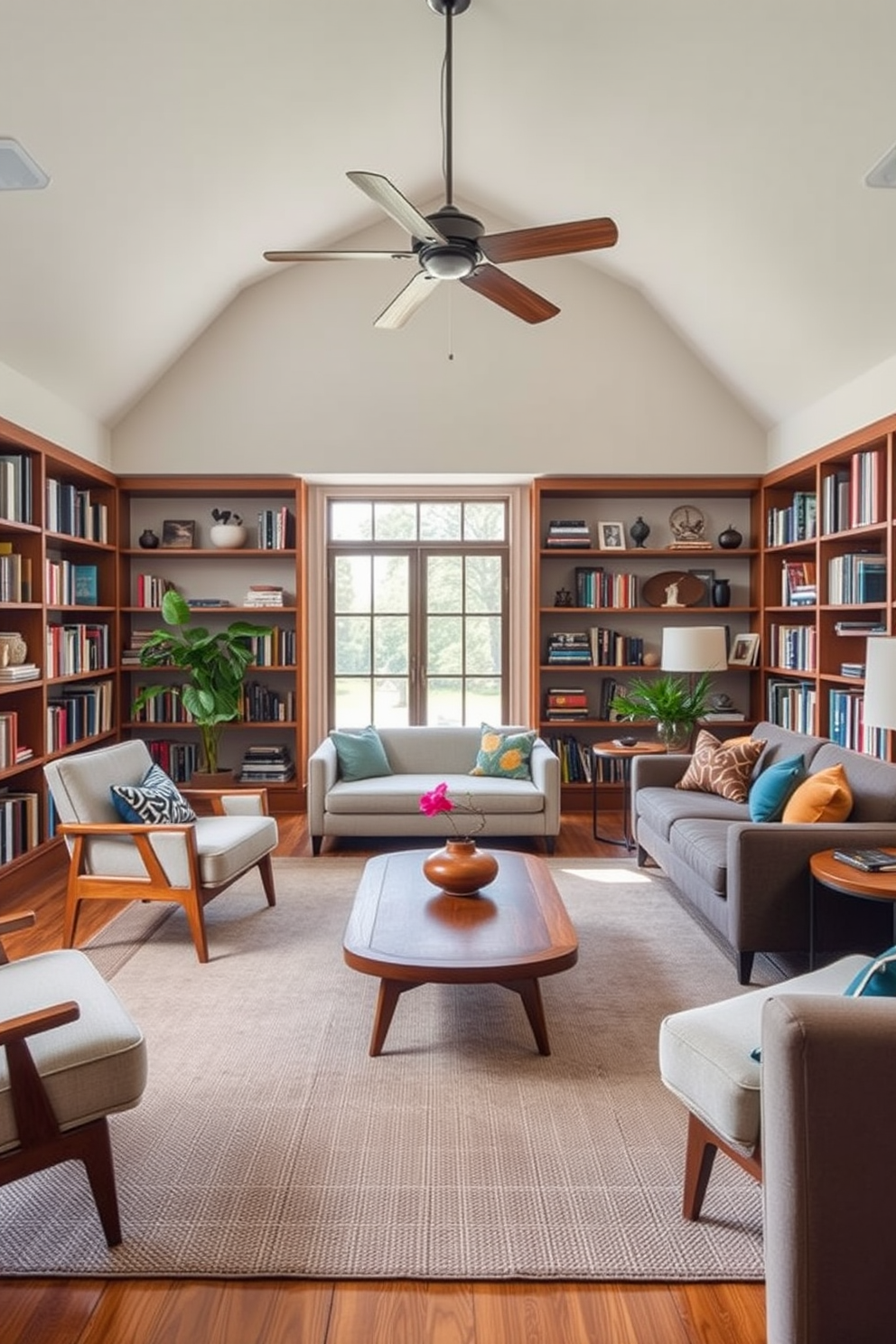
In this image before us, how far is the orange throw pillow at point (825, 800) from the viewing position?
3420mm

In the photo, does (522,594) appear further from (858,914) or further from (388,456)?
(858,914)

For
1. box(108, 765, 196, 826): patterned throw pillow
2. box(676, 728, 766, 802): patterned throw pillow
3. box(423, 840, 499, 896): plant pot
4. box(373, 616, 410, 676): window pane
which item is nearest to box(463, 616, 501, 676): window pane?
box(373, 616, 410, 676): window pane

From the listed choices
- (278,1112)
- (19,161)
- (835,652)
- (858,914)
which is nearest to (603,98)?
(19,161)

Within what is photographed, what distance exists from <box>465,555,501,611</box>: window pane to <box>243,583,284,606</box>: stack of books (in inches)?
57.7

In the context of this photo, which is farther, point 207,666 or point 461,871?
point 207,666

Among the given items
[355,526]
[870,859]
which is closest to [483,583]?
[355,526]

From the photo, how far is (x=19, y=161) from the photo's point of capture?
3.07m

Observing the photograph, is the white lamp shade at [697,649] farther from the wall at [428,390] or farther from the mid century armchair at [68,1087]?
the mid century armchair at [68,1087]

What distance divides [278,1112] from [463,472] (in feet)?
15.1

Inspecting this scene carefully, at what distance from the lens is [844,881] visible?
9.10ft

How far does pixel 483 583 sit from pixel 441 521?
593mm

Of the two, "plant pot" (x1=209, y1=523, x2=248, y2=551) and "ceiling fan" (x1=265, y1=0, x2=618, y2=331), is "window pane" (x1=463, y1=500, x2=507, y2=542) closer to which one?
"plant pot" (x1=209, y1=523, x2=248, y2=551)

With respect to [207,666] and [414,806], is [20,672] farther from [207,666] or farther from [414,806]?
[414,806]

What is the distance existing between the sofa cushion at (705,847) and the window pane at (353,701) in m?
3.30
